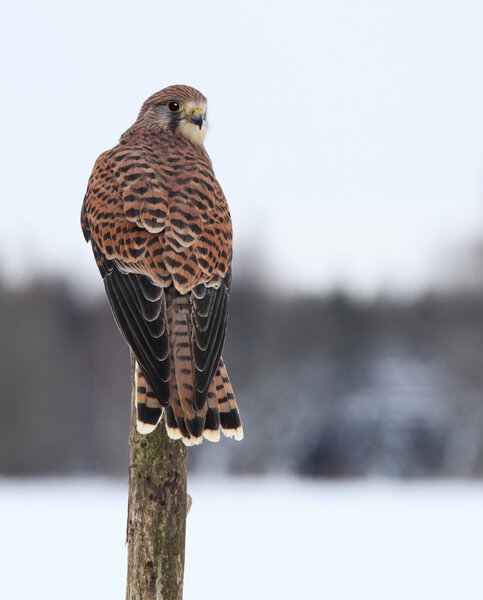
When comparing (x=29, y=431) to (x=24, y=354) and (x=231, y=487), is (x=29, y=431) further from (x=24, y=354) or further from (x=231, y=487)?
(x=231, y=487)

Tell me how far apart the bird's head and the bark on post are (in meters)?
1.41

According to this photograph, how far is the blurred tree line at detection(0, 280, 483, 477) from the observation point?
1217 inches

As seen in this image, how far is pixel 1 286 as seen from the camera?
37.8 metres

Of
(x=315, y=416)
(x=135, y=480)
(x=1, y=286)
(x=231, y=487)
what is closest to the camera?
(x=135, y=480)

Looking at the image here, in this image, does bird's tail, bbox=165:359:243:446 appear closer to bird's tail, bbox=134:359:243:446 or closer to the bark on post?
bird's tail, bbox=134:359:243:446

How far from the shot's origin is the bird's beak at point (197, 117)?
4.95 m

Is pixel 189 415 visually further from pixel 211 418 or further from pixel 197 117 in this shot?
pixel 197 117

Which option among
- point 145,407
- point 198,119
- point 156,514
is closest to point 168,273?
point 145,407

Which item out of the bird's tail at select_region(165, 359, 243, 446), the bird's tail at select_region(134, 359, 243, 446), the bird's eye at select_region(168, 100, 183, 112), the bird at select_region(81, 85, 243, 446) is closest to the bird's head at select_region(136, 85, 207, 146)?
the bird's eye at select_region(168, 100, 183, 112)

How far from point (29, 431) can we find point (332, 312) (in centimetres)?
1139

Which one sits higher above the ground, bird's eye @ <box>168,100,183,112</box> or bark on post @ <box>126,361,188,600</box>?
bird's eye @ <box>168,100,183,112</box>

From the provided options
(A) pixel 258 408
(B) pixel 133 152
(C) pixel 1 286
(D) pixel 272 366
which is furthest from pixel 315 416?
(B) pixel 133 152

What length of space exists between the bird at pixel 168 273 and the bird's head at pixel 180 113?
0.12 meters

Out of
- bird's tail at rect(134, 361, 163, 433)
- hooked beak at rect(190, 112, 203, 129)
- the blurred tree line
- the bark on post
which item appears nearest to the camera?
bird's tail at rect(134, 361, 163, 433)
